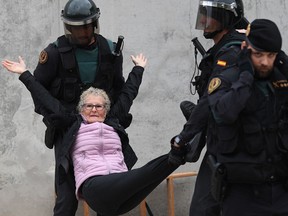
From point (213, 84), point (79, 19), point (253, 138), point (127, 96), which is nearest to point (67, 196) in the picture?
point (127, 96)

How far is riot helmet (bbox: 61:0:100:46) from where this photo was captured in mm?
4312

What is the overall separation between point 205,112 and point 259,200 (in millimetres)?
539

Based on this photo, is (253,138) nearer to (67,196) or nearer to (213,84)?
(213,84)

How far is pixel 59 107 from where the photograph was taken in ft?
14.1

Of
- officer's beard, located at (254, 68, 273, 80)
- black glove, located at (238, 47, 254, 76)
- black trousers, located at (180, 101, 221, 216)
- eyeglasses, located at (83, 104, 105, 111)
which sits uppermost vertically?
black glove, located at (238, 47, 254, 76)

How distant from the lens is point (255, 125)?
3.15 metres

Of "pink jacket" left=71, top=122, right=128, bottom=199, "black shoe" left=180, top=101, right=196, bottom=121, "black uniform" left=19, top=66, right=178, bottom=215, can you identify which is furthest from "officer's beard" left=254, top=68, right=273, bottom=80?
"pink jacket" left=71, top=122, right=128, bottom=199

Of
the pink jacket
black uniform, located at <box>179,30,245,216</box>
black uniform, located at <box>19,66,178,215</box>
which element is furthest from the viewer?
the pink jacket

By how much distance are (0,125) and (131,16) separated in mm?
1450

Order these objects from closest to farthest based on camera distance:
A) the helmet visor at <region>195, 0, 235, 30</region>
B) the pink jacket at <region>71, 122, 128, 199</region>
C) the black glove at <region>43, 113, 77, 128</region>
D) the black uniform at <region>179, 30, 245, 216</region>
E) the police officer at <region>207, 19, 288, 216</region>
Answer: the police officer at <region>207, 19, 288, 216</region> → the black uniform at <region>179, 30, 245, 216</region> → the helmet visor at <region>195, 0, 235, 30</region> → the pink jacket at <region>71, 122, 128, 199</region> → the black glove at <region>43, 113, 77, 128</region>

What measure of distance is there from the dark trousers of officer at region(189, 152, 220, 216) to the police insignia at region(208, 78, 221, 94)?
0.38 m

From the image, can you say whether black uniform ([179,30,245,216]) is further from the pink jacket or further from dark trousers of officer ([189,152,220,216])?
the pink jacket

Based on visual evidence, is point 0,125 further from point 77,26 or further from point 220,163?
point 220,163

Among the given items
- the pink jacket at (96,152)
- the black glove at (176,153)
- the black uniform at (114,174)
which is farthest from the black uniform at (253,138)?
the pink jacket at (96,152)
